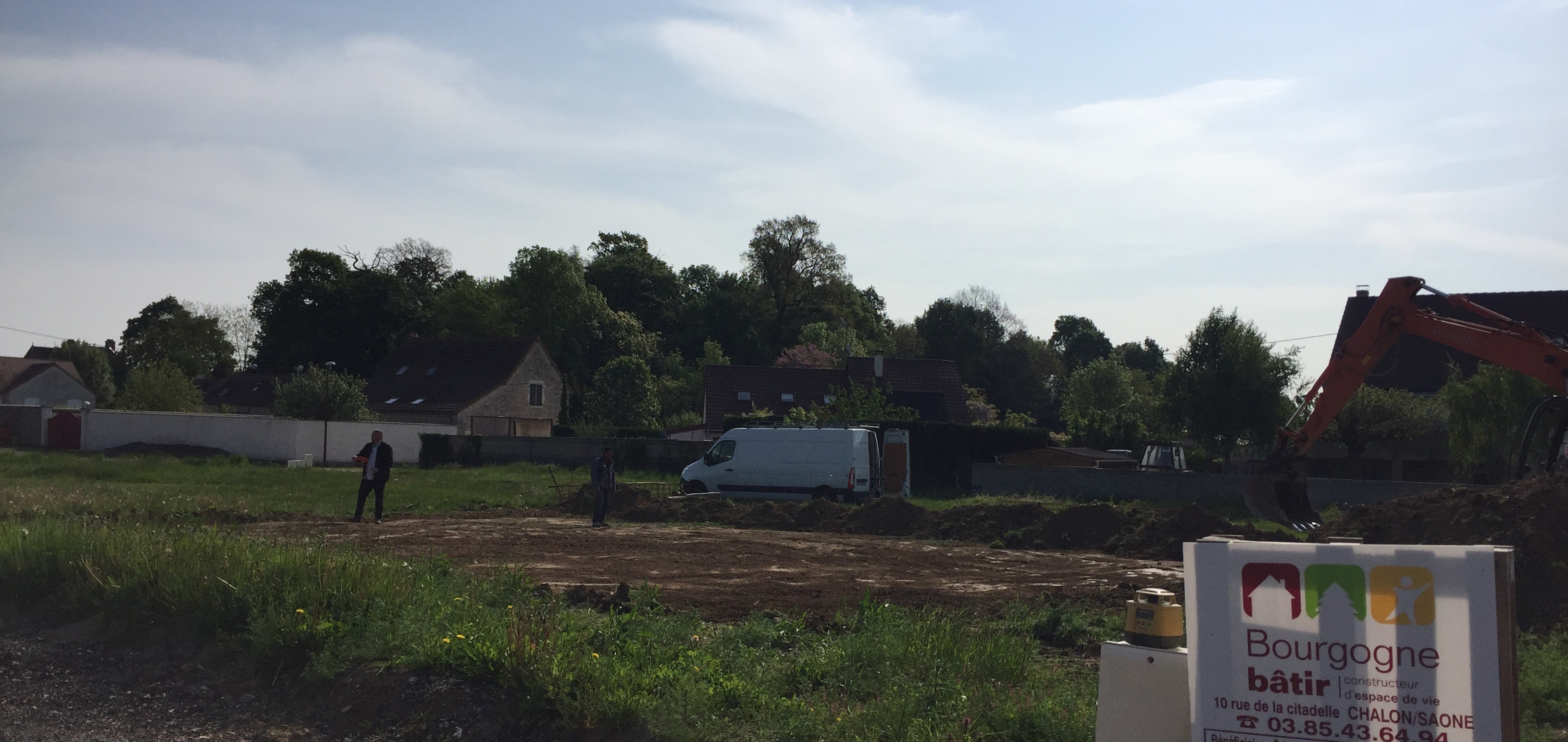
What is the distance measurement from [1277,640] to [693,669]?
3728 millimetres

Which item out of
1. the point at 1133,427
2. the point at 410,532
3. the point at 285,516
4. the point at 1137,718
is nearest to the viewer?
the point at 1137,718

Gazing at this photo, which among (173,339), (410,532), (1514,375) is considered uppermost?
(173,339)

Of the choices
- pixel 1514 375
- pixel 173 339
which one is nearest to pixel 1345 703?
pixel 1514 375

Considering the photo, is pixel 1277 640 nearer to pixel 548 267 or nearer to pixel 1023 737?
pixel 1023 737

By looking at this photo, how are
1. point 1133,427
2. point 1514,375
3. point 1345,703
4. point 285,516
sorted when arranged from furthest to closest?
point 1133,427 < point 1514,375 < point 285,516 < point 1345,703

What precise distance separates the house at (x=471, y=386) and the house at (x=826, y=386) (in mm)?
10698

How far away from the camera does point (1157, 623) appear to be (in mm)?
4027

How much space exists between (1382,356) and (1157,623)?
16381 mm

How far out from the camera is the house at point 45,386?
8288cm

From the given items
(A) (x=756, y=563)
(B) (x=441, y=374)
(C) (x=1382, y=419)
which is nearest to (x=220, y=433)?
(B) (x=441, y=374)

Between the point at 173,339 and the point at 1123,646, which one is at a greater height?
the point at 173,339

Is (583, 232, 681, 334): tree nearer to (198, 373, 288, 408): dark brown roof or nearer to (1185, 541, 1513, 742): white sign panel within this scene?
(198, 373, 288, 408): dark brown roof

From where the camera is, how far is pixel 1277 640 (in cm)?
363

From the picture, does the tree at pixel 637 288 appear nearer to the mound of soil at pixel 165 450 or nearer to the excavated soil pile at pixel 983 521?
the mound of soil at pixel 165 450
